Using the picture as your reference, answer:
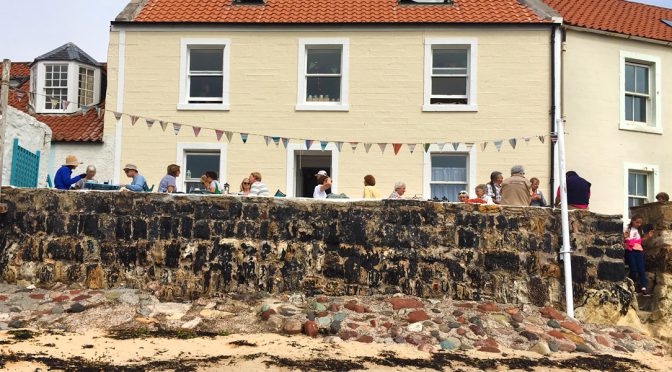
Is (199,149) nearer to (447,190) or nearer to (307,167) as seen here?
(307,167)

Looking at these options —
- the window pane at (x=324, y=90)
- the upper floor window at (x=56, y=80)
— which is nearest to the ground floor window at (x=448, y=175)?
the window pane at (x=324, y=90)

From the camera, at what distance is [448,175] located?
1898cm

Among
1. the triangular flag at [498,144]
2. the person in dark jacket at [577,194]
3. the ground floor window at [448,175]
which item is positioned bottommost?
the person in dark jacket at [577,194]

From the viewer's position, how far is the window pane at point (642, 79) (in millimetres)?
20562

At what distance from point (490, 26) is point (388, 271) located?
7.94m

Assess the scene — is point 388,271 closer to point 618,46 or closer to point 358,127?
point 358,127

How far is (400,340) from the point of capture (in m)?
12.1

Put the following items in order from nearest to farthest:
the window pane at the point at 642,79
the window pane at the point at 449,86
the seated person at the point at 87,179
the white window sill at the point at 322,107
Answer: the seated person at the point at 87,179
the white window sill at the point at 322,107
the window pane at the point at 449,86
the window pane at the point at 642,79

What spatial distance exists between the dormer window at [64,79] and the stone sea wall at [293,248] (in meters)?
7.82

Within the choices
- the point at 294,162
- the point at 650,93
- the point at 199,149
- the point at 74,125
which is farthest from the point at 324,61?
the point at 650,93

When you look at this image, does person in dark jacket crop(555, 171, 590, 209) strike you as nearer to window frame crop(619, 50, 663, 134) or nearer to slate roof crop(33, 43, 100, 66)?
window frame crop(619, 50, 663, 134)

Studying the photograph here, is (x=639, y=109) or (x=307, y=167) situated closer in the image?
(x=307, y=167)

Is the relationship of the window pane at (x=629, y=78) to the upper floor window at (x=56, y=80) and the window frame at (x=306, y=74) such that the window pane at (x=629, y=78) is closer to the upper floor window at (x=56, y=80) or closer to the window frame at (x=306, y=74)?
the window frame at (x=306, y=74)

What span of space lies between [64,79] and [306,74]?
21.2 ft
